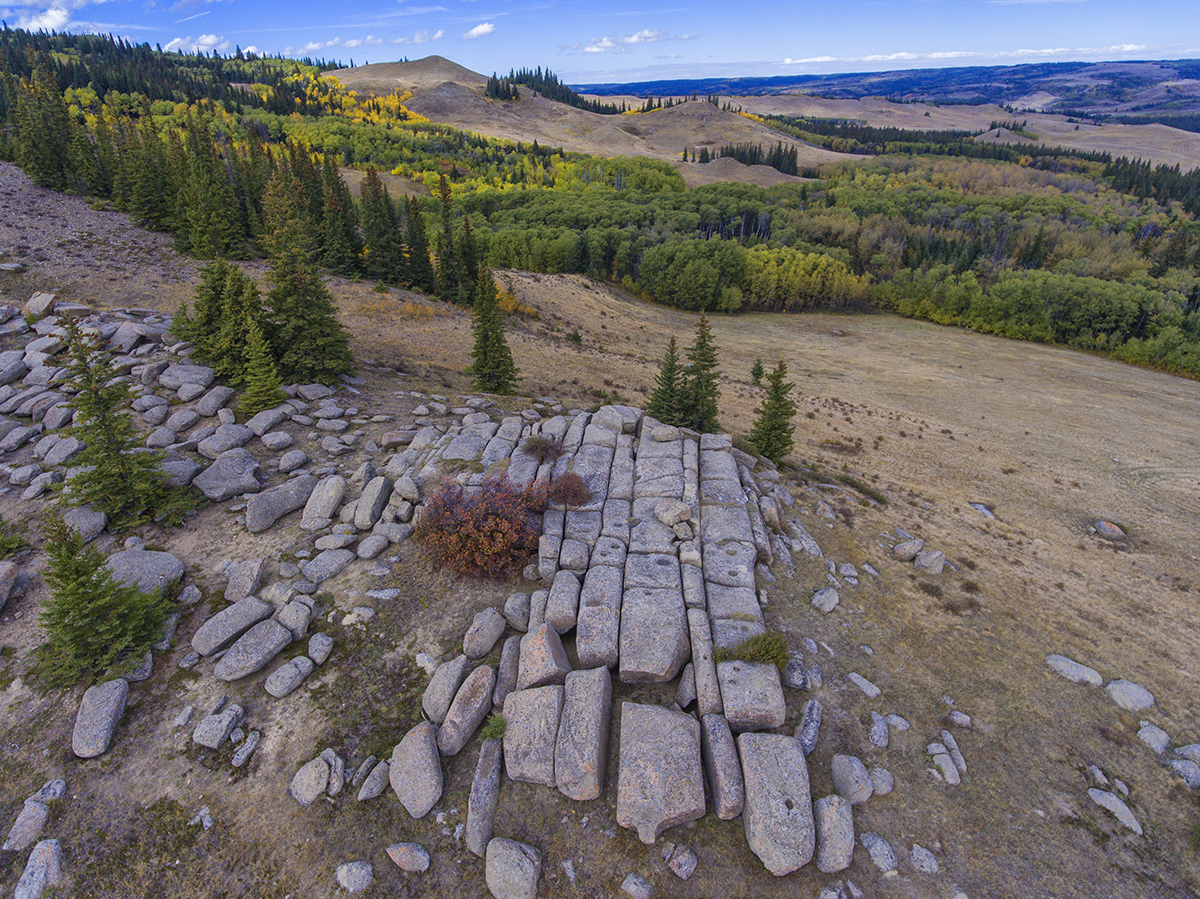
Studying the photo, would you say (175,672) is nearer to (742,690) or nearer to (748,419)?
(742,690)

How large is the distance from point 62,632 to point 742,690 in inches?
579

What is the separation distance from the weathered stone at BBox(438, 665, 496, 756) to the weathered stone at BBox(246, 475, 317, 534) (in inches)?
346

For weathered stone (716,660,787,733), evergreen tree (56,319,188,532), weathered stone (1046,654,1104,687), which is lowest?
weathered stone (1046,654,1104,687)

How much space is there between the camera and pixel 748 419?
41.0 meters

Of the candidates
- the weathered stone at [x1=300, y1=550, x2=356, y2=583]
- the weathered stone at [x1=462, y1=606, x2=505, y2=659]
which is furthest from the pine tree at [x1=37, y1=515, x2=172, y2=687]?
the weathered stone at [x1=462, y1=606, x2=505, y2=659]

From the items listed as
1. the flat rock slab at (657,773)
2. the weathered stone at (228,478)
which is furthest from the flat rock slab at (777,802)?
the weathered stone at (228,478)

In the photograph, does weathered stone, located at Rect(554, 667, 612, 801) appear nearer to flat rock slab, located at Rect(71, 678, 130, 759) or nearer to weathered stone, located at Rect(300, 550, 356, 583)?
weathered stone, located at Rect(300, 550, 356, 583)

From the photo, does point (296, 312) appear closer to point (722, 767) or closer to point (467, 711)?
point (467, 711)

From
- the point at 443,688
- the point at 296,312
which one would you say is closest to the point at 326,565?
the point at 443,688

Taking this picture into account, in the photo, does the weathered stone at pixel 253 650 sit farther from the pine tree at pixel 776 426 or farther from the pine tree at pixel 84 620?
the pine tree at pixel 776 426

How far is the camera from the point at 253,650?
40.7 feet

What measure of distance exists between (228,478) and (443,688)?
36.9 feet

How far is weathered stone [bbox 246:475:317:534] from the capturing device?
16094mm

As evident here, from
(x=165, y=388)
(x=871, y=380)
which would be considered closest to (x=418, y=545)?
(x=165, y=388)
